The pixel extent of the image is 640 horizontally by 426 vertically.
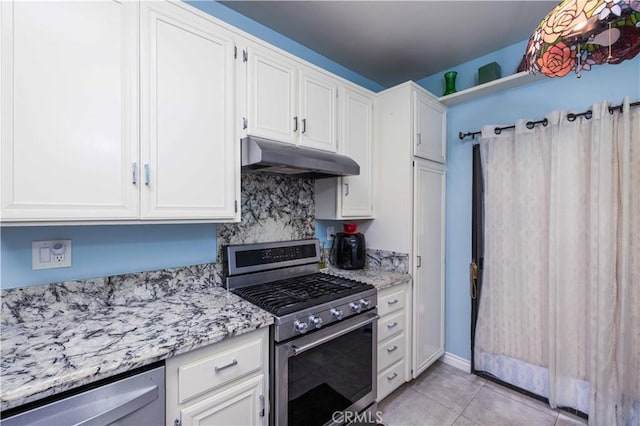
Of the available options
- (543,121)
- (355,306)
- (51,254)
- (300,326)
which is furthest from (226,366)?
(543,121)

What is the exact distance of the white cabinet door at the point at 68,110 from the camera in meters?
0.96

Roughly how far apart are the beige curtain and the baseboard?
0.76ft

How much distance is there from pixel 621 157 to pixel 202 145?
242cm

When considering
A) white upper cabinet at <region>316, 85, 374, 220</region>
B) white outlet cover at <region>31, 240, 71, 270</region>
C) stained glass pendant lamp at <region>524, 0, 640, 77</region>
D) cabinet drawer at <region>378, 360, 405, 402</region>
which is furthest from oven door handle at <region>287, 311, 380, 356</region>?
stained glass pendant lamp at <region>524, 0, 640, 77</region>

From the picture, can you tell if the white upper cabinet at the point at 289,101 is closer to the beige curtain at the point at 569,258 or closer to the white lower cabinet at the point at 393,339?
the white lower cabinet at the point at 393,339

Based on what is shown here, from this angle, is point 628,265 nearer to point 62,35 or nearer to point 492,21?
point 492,21

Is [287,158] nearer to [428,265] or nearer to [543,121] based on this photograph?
[428,265]

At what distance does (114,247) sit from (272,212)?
3.08 feet

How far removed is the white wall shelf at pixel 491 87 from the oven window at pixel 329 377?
1.95 meters

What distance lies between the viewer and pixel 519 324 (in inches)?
84.0

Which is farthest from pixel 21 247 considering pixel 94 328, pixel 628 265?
pixel 628 265

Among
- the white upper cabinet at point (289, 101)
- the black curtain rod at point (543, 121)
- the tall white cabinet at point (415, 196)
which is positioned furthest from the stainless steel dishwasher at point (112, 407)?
the black curtain rod at point (543, 121)

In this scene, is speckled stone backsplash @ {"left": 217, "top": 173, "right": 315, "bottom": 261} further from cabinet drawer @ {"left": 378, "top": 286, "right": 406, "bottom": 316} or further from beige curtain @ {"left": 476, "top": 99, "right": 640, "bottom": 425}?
beige curtain @ {"left": 476, "top": 99, "right": 640, "bottom": 425}

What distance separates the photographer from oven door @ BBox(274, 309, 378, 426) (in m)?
1.33
